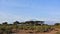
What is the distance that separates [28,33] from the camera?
99.1ft

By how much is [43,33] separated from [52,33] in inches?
53.5

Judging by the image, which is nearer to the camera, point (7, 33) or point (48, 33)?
point (7, 33)

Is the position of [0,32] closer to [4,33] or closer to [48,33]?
[4,33]

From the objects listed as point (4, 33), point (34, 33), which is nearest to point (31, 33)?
point (34, 33)

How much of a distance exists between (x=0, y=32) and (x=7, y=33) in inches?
39.2

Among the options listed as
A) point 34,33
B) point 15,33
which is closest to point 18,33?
point 15,33

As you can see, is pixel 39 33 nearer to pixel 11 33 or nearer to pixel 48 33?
pixel 48 33

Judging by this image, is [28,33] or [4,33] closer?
[4,33]

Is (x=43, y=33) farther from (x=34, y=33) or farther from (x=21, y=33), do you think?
(x=21, y=33)

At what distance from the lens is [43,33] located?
3053cm

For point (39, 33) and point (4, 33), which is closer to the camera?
point (4, 33)

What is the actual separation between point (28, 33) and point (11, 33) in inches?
102

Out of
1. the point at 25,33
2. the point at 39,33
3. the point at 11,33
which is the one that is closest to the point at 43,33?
the point at 39,33

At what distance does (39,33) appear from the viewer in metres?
30.6
